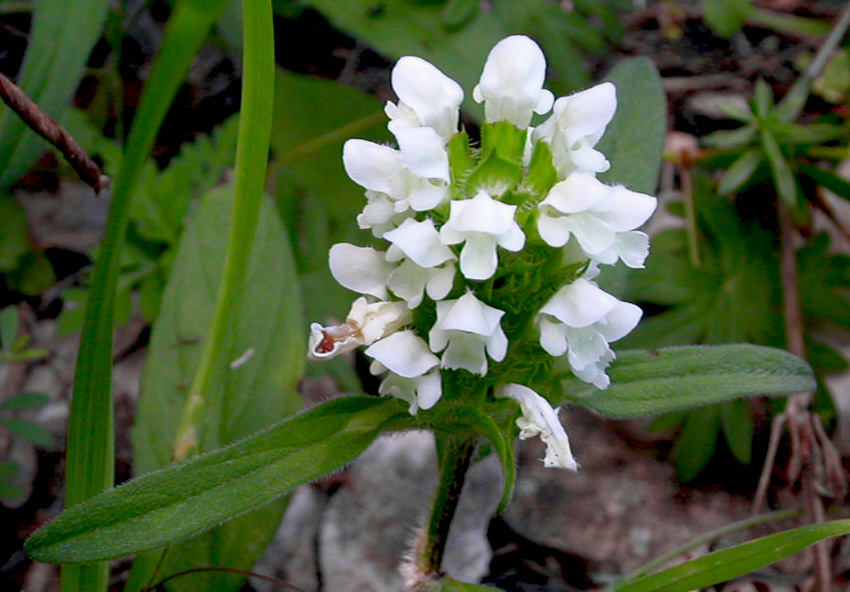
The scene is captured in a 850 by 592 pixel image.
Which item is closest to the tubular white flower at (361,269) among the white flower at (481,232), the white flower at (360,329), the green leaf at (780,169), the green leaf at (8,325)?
the white flower at (360,329)

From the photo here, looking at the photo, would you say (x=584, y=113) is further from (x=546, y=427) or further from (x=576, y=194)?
(x=546, y=427)

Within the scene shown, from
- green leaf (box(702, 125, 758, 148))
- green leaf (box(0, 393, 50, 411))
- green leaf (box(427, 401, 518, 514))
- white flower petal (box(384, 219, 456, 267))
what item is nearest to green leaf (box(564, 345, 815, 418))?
green leaf (box(427, 401, 518, 514))

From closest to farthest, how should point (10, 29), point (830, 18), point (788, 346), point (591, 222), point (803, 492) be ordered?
point (591, 222), point (803, 492), point (788, 346), point (10, 29), point (830, 18)

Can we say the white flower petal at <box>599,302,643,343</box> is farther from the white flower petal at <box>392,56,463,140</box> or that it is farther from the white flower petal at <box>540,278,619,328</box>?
the white flower petal at <box>392,56,463,140</box>

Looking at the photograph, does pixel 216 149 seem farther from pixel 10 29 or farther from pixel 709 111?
pixel 709 111

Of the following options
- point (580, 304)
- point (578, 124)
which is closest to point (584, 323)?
point (580, 304)

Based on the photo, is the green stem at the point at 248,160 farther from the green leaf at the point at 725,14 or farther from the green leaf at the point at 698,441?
the green leaf at the point at 725,14

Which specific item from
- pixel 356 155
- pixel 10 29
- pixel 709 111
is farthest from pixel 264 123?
pixel 709 111
